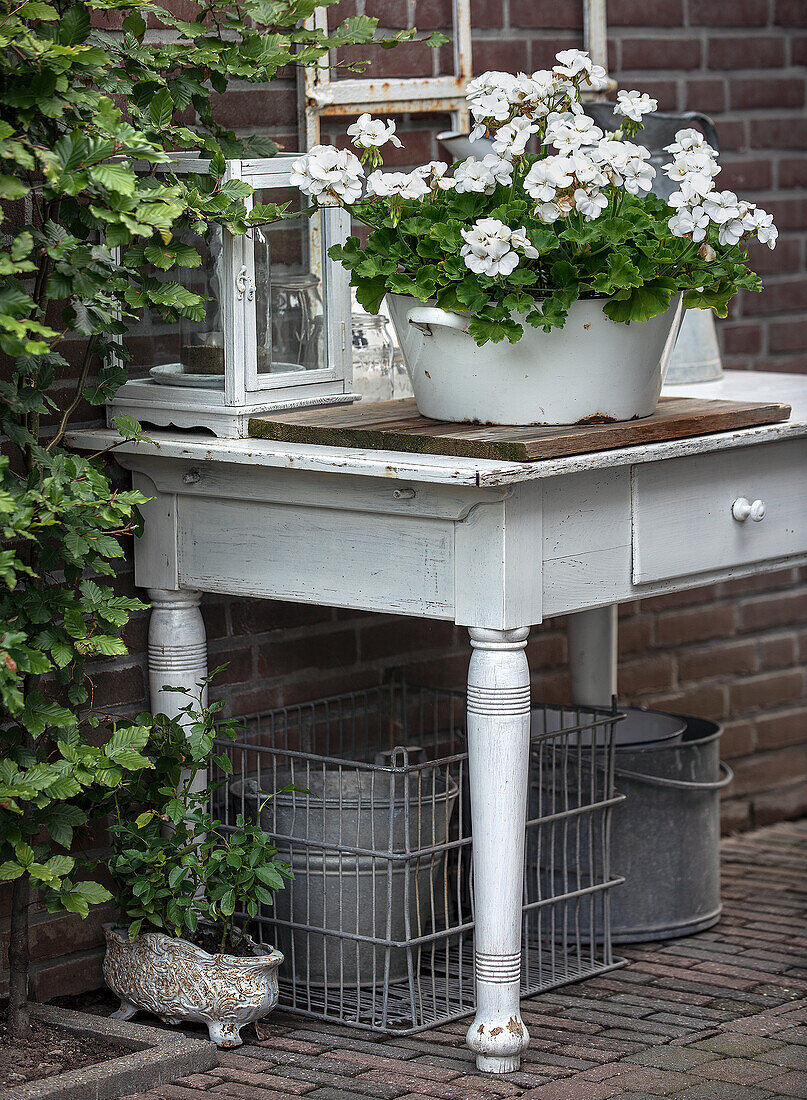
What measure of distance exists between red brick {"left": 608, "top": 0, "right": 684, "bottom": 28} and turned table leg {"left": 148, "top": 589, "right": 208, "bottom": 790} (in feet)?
5.31

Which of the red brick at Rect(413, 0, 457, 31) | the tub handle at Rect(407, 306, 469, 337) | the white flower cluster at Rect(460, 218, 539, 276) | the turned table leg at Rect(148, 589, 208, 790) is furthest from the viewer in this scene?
the red brick at Rect(413, 0, 457, 31)

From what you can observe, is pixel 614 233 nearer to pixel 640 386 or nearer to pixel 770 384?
pixel 640 386

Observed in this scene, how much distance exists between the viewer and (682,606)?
13.0ft

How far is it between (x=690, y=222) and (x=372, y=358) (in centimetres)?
74

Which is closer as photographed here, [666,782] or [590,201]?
[590,201]

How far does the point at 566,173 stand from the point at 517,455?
0.40 metres

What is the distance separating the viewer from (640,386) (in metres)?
2.63

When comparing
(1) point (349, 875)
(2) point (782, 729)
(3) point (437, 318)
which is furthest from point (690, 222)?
(2) point (782, 729)

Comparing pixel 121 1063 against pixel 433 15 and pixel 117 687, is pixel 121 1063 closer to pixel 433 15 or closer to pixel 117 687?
pixel 117 687

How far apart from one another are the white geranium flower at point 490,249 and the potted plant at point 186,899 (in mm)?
816

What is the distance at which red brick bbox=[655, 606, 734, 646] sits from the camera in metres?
3.92

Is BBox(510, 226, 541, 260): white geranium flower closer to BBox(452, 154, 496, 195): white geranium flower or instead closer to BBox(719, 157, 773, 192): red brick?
BBox(452, 154, 496, 195): white geranium flower

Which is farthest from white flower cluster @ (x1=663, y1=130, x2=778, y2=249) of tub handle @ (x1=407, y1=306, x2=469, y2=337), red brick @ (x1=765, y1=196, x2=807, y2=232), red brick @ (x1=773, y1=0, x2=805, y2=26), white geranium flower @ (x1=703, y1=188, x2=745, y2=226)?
red brick @ (x1=773, y1=0, x2=805, y2=26)

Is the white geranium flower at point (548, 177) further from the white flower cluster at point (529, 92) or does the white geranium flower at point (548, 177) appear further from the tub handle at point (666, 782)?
the tub handle at point (666, 782)
